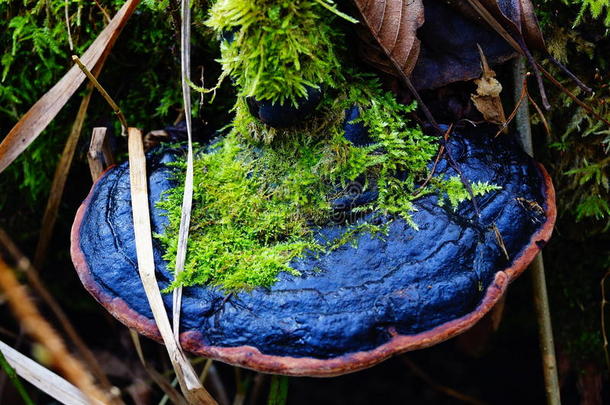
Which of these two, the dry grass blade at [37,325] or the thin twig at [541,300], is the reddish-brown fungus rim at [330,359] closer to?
the dry grass blade at [37,325]

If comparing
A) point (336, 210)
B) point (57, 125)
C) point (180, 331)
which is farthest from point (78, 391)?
point (57, 125)

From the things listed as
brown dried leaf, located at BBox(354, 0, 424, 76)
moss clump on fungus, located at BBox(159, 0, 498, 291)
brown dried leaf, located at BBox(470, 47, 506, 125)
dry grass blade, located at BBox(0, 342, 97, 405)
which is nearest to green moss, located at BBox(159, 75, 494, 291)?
moss clump on fungus, located at BBox(159, 0, 498, 291)

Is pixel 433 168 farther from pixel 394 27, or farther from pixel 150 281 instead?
pixel 150 281

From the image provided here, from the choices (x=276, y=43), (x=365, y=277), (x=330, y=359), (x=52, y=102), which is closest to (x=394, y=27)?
(x=276, y=43)

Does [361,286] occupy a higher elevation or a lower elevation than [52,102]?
lower

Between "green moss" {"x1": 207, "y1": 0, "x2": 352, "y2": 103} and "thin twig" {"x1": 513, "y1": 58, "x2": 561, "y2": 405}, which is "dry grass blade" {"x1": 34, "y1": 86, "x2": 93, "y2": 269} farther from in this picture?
"thin twig" {"x1": 513, "y1": 58, "x2": 561, "y2": 405}

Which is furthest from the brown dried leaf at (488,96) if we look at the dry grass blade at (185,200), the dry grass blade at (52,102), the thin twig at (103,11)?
the thin twig at (103,11)
